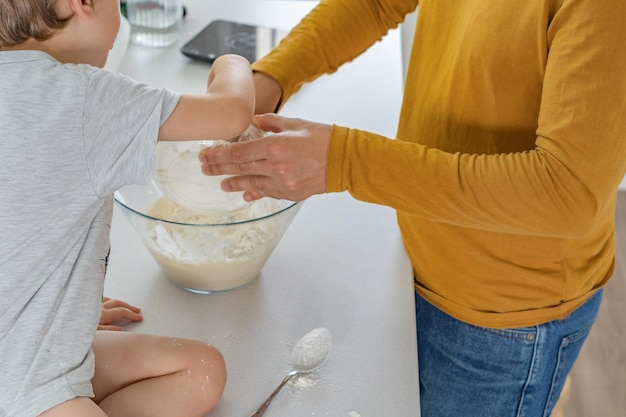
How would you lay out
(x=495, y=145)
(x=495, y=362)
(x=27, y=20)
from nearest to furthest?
1. (x=27, y=20)
2. (x=495, y=145)
3. (x=495, y=362)

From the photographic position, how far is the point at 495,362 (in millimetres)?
1143

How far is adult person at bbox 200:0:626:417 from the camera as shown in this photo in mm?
842

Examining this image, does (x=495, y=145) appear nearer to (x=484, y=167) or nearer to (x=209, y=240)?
(x=484, y=167)

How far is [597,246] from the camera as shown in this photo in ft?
3.63

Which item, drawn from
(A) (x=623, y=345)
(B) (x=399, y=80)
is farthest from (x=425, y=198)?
(A) (x=623, y=345)

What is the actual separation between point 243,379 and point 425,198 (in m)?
0.31

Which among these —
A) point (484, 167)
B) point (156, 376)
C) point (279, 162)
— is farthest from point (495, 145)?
point (156, 376)

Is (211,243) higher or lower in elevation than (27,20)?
lower

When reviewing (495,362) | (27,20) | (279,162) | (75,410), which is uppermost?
(27,20)

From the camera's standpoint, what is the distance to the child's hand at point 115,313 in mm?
1002

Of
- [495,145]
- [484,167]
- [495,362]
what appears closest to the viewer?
[484,167]

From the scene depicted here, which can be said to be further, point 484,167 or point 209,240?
point 209,240

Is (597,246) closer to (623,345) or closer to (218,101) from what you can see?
(218,101)

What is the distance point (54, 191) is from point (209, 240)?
0.27 m
